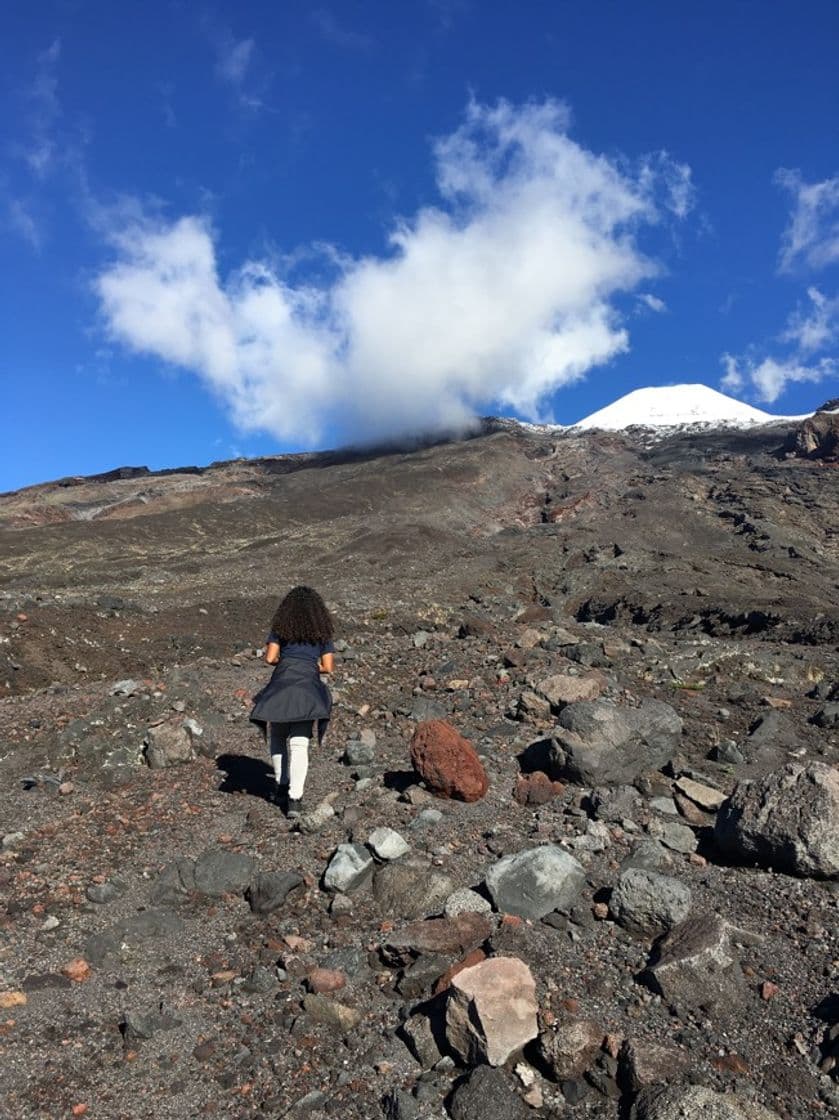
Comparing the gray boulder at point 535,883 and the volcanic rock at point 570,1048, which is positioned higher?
the gray boulder at point 535,883

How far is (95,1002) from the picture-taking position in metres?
3.38

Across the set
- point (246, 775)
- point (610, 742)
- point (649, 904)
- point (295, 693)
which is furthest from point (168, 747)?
point (649, 904)

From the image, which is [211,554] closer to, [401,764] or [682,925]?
[401,764]

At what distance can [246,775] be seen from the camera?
620 cm

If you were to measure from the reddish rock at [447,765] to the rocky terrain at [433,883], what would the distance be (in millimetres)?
18

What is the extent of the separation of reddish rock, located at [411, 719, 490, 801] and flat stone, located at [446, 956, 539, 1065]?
2.41 meters

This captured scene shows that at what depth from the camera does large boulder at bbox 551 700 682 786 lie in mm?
5672

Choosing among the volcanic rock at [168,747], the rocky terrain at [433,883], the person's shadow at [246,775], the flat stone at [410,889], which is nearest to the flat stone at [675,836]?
the rocky terrain at [433,883]

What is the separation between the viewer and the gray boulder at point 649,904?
3654 mm

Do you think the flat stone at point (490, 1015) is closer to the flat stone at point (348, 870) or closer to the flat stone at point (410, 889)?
the flat stone at point (410, 889)

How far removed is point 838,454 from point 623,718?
4750cm

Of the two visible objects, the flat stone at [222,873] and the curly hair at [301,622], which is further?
the curly hair at [301,622]

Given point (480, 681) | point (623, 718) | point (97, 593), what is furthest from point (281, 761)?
point (97, 593)

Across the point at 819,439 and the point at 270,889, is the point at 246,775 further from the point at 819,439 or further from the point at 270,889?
the point at 819,439
